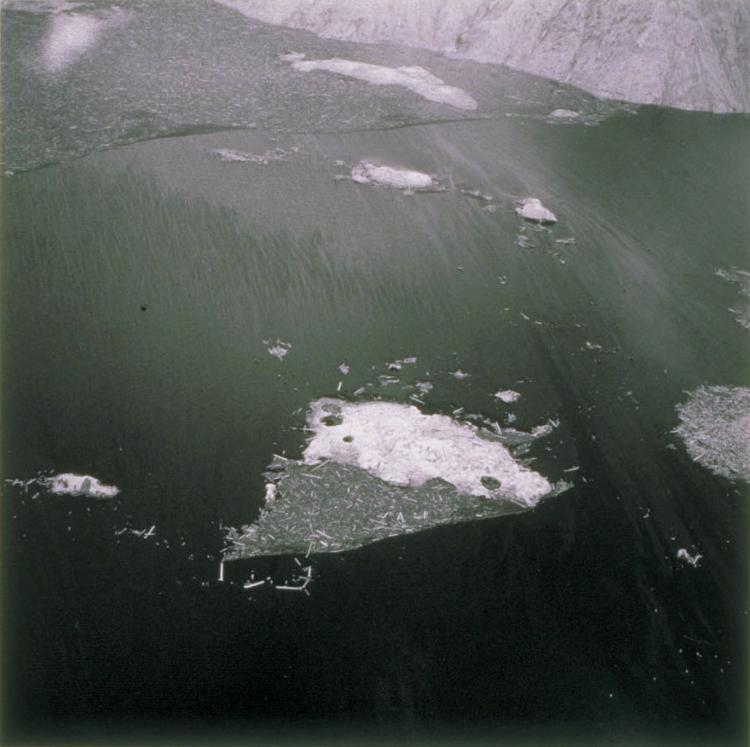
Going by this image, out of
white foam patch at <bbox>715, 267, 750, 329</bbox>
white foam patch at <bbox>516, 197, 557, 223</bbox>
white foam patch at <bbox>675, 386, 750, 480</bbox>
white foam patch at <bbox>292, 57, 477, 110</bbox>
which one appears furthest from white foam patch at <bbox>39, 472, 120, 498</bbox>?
white foam patch at <bbox>292, 57, 477, 110</bbox>

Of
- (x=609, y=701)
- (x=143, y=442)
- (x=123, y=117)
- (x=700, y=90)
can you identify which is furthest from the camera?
(x=700, y=90)

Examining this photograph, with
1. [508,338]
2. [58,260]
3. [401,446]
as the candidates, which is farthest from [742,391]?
[58,260]

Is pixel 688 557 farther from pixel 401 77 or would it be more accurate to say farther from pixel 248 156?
pixel 401 77

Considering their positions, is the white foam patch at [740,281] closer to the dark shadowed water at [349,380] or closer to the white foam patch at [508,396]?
the dark shadowed water at [349,380]

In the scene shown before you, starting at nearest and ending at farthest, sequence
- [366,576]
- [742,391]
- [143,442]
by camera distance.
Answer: [366,576] → [143,442] → [742,391]

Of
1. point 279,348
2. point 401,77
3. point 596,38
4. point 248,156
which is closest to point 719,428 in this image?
point 279,348

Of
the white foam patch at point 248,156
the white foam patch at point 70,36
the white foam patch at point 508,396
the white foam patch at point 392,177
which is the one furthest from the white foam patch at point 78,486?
the white foam patch at point 70,36

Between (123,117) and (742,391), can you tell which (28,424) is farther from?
(742,391)
